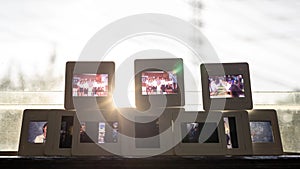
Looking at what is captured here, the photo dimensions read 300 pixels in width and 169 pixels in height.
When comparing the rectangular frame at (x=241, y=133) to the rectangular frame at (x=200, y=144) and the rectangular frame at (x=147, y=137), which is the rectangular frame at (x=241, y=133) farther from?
the rectangular frame at (x=147, y=137)

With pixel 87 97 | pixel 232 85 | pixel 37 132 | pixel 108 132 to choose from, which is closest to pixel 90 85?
pixel 87 97

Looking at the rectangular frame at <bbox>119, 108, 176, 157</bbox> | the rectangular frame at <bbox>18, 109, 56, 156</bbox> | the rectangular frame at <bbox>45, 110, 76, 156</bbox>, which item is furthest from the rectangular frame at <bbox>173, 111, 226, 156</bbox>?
the rectangular frame at <bbox>18, 109, 56, 156</bbox>

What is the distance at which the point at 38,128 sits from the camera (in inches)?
63.1

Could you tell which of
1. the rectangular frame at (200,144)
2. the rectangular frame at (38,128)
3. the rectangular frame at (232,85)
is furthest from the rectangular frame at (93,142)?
the rectangular frame at (232,85)

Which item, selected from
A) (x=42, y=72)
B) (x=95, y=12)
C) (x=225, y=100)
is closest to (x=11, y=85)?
(x=42, y=72)

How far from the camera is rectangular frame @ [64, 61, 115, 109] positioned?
1.59 m

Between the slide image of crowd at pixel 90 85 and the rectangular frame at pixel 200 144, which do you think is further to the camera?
the slide image of crowd at pixel 90 85

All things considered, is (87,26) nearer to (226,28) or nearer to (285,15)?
(226,28)

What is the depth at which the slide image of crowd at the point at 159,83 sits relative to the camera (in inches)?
63.9

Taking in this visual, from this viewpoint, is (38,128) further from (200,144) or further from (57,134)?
(200,144)

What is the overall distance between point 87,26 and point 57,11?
0.24 metres

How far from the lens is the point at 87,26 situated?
1.94 metres

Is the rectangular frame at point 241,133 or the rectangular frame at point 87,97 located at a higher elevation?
the rectangular frame at point 87,97

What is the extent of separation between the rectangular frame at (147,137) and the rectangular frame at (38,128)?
403 mm
